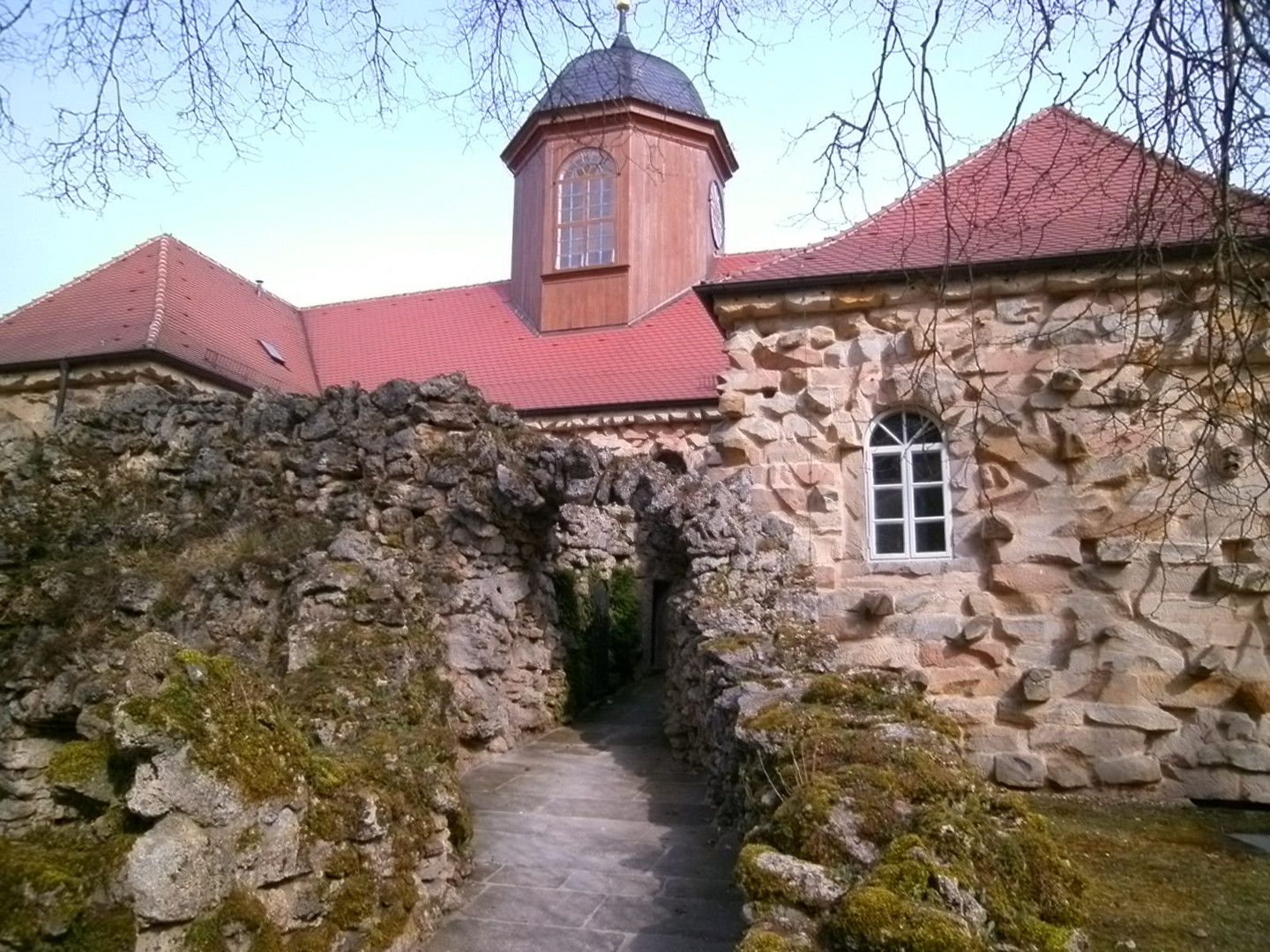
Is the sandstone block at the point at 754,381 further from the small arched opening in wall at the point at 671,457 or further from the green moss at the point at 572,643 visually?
the small arched opening in wall at the point at 671,457

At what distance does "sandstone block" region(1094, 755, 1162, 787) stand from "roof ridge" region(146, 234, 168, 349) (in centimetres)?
1173

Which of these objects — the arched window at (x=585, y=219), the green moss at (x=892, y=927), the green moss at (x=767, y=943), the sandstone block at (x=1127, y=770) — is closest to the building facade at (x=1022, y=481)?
the sandstone block at (x=1127, y=770)

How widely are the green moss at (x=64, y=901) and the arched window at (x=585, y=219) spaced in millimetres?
14177

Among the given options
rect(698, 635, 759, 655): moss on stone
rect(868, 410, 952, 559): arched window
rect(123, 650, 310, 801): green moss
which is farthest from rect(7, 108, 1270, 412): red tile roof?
rect(123, 650, 310, 801): green moss

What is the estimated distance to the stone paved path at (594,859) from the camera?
3.86 meters

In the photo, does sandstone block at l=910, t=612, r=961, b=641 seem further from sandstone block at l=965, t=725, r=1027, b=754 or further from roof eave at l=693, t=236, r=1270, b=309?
roof eave at l=693, t=236, r=1270, b=309

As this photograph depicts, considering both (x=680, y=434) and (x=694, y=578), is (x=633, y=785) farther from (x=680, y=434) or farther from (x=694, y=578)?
(x=680, y=434)

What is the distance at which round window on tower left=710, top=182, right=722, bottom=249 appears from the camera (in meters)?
17.5

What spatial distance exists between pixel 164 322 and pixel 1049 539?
12027mm

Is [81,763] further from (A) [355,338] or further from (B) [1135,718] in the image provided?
(A) [355,338]

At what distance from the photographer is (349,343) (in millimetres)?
17094

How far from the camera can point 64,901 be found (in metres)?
2.82

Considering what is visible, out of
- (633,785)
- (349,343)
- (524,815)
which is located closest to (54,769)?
(524,815)

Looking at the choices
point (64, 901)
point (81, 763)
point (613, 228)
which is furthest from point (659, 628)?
point (64, 901)
